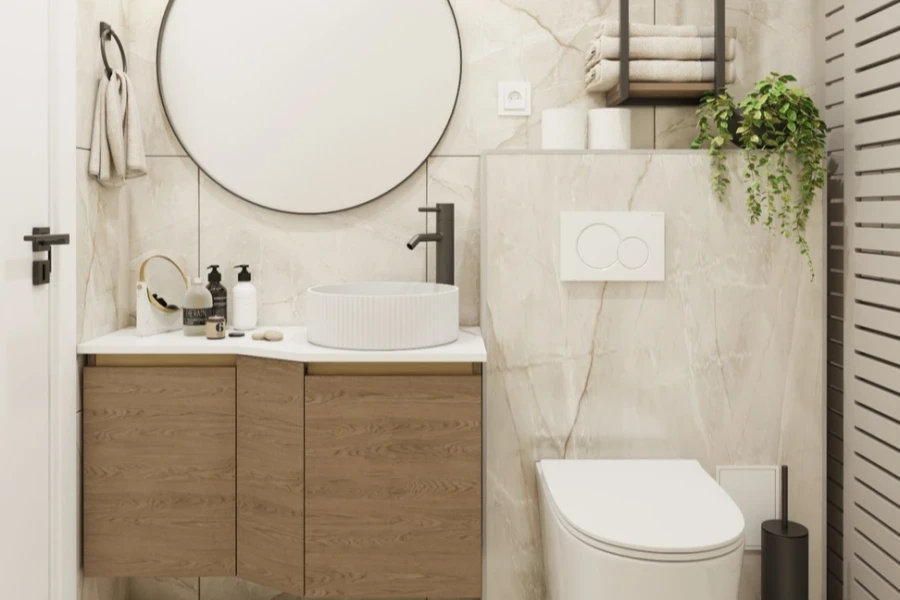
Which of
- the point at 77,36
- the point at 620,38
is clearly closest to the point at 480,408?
the point at 620,38

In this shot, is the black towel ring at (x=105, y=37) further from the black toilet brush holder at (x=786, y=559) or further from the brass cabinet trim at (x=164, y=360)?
the black toilet brush holder at (x=786, y=559)

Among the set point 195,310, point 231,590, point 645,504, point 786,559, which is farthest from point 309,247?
point 786,559

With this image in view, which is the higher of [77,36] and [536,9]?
[536,9]

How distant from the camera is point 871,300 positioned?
1.98m

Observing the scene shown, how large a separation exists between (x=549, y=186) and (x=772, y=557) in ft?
3.53

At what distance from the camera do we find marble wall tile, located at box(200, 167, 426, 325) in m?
2.31

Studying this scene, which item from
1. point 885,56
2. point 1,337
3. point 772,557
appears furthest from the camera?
point 772,557

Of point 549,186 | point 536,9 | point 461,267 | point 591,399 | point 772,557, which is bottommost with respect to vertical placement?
point 772,557

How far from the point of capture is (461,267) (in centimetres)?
232

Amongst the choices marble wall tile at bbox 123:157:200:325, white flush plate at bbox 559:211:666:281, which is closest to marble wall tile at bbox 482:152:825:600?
white flush plate at bbox 559:211:666:281

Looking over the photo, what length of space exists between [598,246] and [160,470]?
1199 mm

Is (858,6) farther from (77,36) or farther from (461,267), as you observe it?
(77,36)

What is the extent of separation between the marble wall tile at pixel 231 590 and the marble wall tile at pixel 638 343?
67 cm

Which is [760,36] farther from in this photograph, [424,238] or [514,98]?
[424,238]
